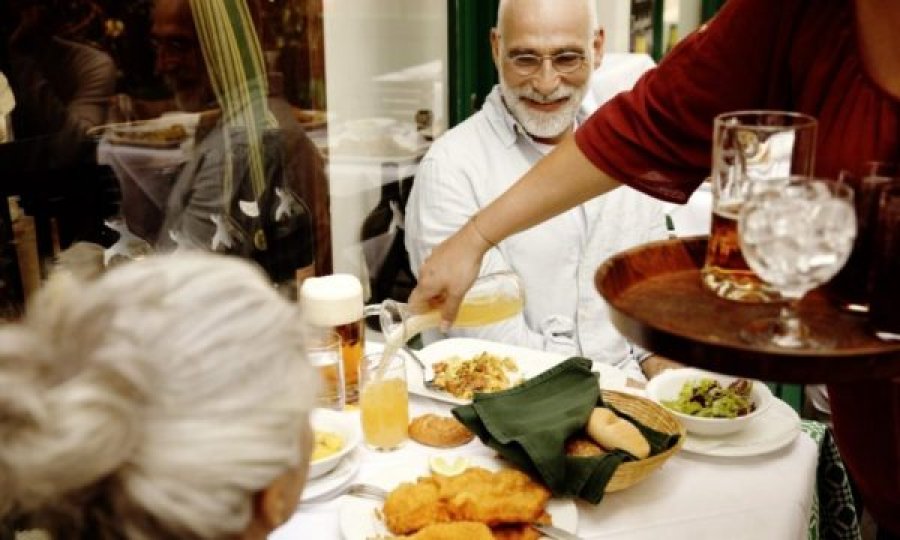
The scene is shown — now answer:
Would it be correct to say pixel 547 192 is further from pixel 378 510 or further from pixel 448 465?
pixel 378 510

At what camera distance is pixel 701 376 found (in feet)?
6.02

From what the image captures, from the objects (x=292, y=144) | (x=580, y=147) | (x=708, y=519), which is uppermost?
(x=580, y=147)

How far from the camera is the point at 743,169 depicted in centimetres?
115

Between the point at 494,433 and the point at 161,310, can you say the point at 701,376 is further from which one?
the point at 161,310

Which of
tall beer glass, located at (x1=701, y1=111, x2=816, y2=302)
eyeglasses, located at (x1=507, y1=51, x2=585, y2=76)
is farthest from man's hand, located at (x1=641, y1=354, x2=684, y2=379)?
tall beer glass, located at (x1=701, y1=111, x2=816, y2=302)

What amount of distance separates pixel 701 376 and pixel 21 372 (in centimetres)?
134

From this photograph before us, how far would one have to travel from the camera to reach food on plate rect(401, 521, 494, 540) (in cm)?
132

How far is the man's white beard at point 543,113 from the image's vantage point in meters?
2.69

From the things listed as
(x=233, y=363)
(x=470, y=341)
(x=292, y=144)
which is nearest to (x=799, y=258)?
(x=233, y=363)

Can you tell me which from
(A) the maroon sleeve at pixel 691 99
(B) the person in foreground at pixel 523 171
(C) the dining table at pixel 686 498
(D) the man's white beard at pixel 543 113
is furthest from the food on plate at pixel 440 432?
(D) the man's white beard at pixel 543 113

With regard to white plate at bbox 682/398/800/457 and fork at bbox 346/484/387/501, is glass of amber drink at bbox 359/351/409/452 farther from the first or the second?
white plate at bbox 682/398/800/457

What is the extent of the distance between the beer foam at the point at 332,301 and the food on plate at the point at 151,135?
57 centimetres

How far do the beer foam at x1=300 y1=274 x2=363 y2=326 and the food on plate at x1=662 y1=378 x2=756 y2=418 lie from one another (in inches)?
24.4

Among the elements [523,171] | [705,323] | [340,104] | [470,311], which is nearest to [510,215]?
[470,311]
